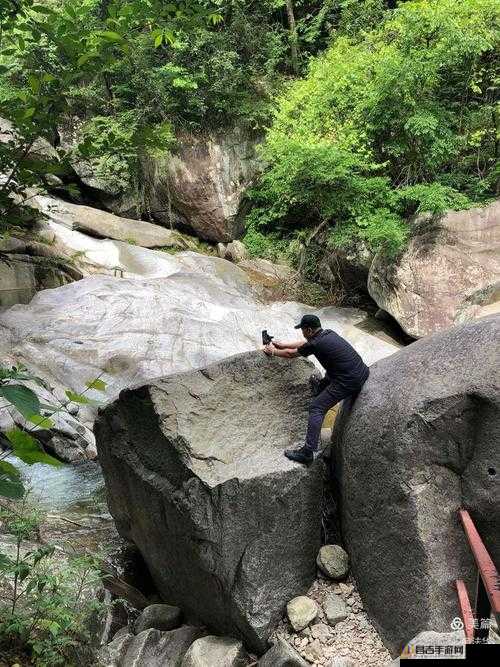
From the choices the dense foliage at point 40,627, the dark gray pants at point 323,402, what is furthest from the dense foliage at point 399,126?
the dense foliage at point 40,627

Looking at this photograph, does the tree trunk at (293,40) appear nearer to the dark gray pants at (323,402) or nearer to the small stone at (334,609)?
the dark gray pants at (323,402)

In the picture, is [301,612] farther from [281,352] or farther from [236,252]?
[236,252]

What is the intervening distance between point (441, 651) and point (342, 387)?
249 centimetres

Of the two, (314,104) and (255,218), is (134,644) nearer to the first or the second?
(314,104)

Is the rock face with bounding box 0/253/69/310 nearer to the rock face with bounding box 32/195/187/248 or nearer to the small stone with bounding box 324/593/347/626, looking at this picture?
the rock face with bounding box 32/195/187/248

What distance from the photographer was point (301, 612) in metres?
4.52

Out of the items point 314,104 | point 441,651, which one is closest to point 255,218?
point 314,104

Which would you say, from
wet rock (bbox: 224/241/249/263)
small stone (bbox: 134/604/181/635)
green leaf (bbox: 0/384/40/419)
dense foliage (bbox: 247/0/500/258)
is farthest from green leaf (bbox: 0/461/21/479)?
wet rock (bbox: 224/241/249/263)

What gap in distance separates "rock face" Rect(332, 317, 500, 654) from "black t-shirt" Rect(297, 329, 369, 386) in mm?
413

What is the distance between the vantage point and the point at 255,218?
20.6 meters

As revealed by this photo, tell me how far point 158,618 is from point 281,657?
5.06 ft

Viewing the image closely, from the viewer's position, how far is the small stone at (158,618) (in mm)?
5043

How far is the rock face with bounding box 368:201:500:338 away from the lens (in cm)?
1323

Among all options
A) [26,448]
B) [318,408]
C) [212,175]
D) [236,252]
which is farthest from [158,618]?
[212,175]
